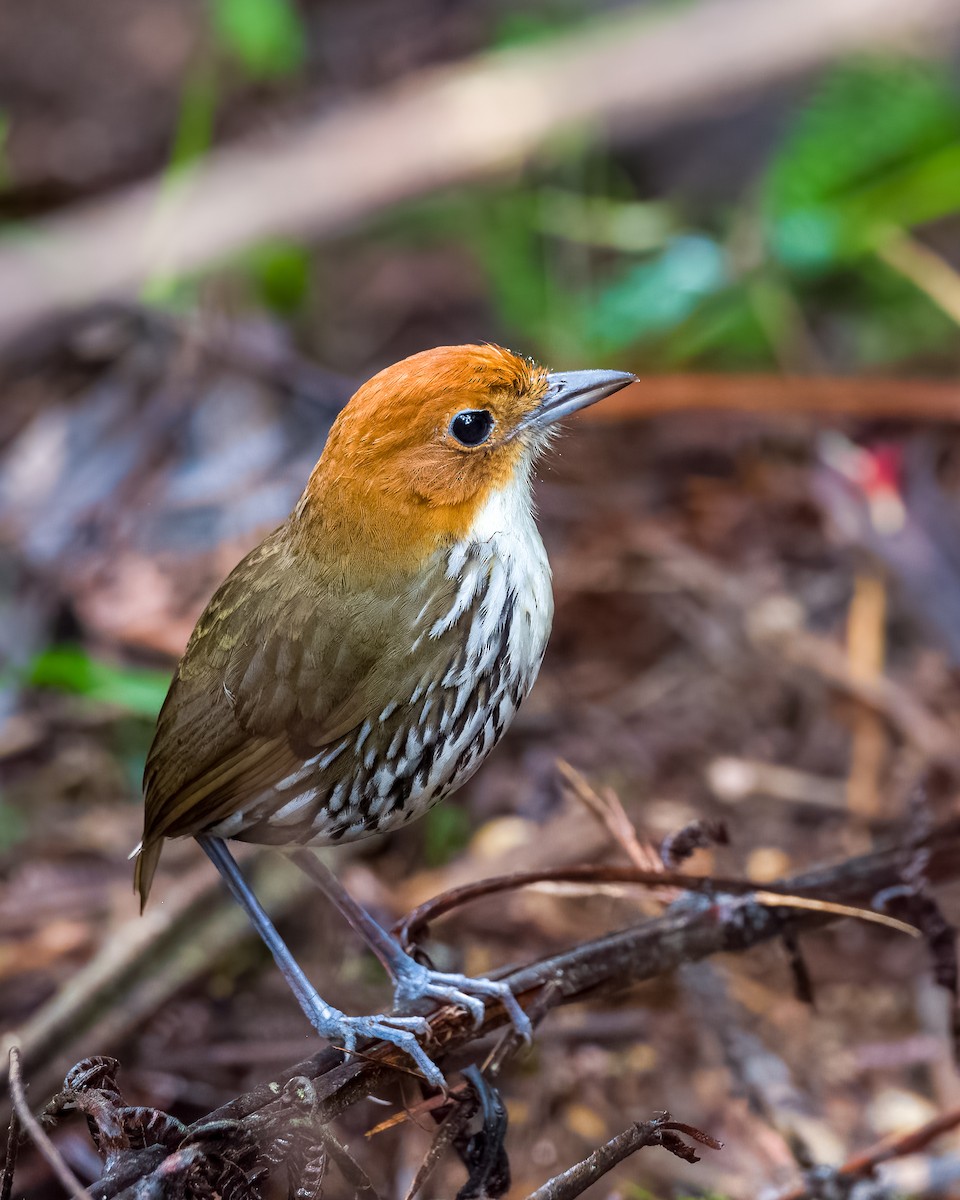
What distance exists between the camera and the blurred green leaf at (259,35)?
6.84 m

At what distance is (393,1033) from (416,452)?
907 mm

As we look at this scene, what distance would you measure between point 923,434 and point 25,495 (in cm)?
304

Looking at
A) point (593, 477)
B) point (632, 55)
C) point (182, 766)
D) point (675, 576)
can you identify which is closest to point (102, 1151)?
point (182, 766)

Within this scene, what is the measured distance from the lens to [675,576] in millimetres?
4629

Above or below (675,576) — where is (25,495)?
above

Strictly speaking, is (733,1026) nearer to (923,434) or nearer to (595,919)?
(595,919)

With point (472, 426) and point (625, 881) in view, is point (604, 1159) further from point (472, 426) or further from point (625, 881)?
point (472, 426)

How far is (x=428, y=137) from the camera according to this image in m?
5.45

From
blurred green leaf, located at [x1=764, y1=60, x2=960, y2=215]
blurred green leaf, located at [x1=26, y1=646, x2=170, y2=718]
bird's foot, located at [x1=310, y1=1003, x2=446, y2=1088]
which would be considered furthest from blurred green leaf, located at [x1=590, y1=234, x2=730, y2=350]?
bird's foot, located at [x1=310, y1=1003, x2=446, y2=1088]

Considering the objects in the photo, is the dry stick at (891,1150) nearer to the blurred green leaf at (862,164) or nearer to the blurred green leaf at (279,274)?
the blurred green leaf at (862,164)

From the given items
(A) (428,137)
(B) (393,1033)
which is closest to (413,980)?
(B) (393,1033)

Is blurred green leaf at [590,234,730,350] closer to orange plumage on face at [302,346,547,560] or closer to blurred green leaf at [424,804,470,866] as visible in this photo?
blurred green leaf at [424,804,470,866]

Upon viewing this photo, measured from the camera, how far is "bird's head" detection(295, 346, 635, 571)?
2340 mm

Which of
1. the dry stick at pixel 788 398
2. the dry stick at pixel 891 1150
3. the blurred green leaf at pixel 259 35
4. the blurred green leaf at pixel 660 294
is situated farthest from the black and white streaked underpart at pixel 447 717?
the blurred green leaf at pixel 259 35
